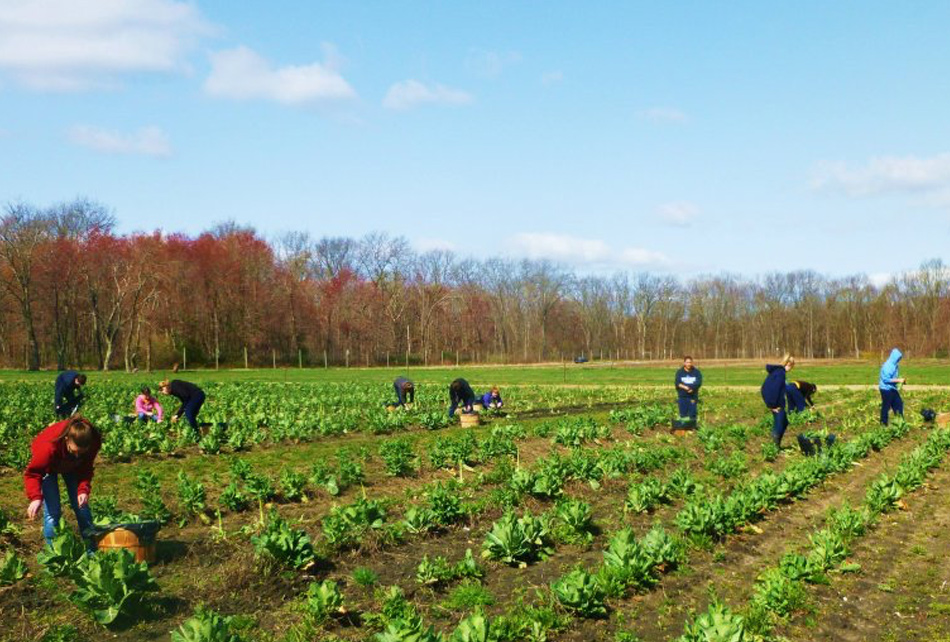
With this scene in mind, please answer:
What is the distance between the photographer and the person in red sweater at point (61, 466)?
7.69 meters

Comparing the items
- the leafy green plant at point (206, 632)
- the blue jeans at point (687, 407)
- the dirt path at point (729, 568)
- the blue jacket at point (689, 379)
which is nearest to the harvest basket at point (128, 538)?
the leafy green plant at point (206, 632)

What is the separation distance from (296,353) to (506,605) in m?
78.4

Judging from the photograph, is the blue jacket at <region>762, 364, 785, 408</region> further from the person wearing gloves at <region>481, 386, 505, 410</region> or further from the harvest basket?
the harvest basket

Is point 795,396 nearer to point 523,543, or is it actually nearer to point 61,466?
point 523,543

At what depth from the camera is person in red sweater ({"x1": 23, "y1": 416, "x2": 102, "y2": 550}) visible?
25.2ft

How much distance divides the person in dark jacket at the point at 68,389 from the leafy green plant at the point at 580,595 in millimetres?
13950

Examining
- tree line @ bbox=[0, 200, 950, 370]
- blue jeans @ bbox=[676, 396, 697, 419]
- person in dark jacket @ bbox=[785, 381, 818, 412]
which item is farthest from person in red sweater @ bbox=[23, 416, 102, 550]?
tree line @ bbox=[0, 200, 950, 370]

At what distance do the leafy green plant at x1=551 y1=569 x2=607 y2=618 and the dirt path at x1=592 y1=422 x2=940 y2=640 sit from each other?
36 centimetres

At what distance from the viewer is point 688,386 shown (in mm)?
19547

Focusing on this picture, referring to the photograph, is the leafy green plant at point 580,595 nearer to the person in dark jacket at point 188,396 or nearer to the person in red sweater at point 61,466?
the person in red sweater at point 61,466

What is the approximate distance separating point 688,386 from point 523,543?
1190 cm

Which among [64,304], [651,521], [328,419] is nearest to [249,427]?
[328,419]

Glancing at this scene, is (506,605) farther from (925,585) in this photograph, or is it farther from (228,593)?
(925,585)

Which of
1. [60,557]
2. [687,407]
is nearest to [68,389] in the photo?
[60,557]
